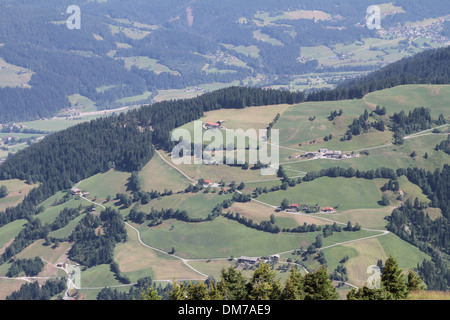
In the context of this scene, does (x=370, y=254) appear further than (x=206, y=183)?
No

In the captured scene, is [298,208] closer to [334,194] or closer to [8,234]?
[334,194]

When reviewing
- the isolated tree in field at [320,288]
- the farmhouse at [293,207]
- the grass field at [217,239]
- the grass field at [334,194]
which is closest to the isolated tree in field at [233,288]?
the isolated tree in field at [320,288]

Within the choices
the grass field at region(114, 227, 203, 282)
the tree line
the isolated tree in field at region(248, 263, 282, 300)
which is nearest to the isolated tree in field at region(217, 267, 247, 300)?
the tree line

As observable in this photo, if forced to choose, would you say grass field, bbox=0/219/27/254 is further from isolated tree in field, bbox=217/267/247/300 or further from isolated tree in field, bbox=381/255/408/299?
isolated tree in field, bbox=381/255/408/299

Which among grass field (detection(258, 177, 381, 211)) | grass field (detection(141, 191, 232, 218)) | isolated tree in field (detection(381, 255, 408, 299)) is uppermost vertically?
isolated tree in field (detection(381, 255, 408, 299))

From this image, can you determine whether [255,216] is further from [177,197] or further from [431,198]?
[431,198]

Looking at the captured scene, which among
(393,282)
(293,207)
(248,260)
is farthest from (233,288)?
(293,207)

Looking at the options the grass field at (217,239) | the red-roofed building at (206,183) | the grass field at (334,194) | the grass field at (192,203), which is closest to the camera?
the grass field at (217,239)

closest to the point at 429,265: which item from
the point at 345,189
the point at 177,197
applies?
the point at 345,189

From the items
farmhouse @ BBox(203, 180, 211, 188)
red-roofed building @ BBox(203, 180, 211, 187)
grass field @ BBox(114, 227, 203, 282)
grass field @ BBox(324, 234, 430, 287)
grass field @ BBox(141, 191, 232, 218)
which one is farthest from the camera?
red-roofed building @ BBox(203, 180, 211, 187)

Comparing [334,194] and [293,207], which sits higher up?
[334,194]

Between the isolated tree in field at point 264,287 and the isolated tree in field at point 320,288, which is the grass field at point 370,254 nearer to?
the isolated tree in field at point 264,287

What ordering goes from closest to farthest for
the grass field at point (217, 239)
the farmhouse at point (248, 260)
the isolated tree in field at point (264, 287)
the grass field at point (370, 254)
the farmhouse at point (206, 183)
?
the isolated tree in field at point (264, 287) < the grass field at point (370, 254) < the farmhouse at point (248, 260) < the grass field at point (217, 239) < the farmhouse at point (206, 183)
